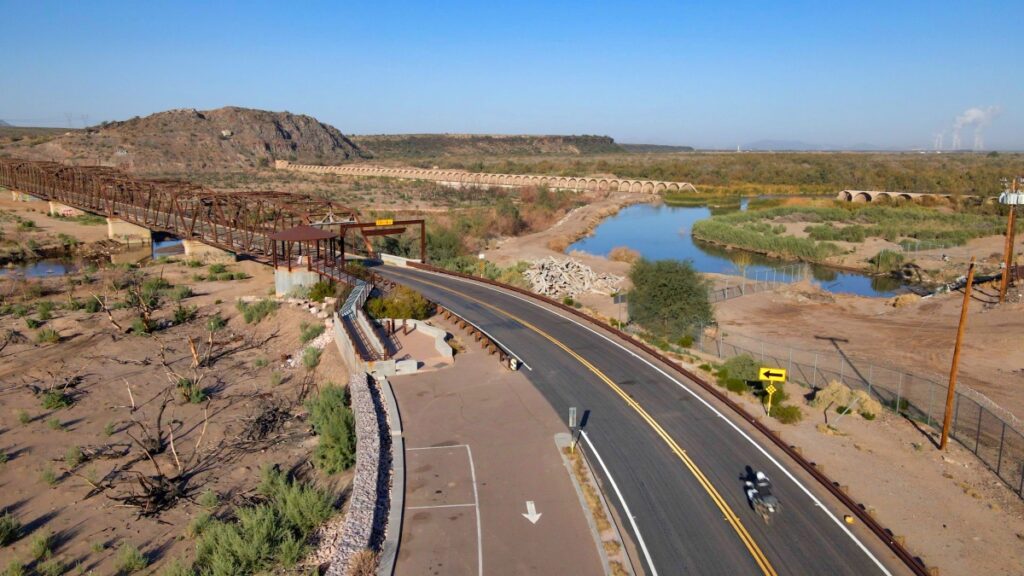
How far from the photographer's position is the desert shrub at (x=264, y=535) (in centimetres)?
1570

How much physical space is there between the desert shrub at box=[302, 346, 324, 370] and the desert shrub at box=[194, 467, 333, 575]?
490 inches

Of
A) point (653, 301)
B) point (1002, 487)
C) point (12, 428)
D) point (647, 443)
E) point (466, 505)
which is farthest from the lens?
point (653, 301)

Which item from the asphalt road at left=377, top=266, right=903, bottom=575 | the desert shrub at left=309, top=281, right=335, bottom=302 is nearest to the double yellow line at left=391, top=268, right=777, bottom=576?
the asphalt road at left=377, top=266, right=903, bottom=575

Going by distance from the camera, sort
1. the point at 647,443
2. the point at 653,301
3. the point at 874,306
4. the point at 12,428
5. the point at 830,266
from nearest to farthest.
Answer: the point at 647,443 < the point at 12,428 < the point at 653,301 < the point at 874,306 < the point at 830,266

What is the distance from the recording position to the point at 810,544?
16.1m

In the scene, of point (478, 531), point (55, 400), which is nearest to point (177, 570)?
point (478, 531)

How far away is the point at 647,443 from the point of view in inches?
832

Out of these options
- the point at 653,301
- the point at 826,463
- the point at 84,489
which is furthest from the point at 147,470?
the point at 653,301

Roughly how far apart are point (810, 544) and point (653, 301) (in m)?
22.2

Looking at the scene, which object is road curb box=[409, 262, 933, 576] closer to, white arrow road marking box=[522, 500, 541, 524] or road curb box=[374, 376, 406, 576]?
white arrow road marking box=[522, 500, 541, 524]

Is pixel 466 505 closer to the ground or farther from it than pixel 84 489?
farther from it

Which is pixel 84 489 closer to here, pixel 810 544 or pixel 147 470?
pixel 147 470

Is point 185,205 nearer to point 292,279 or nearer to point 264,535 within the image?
point 292,279

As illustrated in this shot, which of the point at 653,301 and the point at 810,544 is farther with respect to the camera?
the point at 653,301
